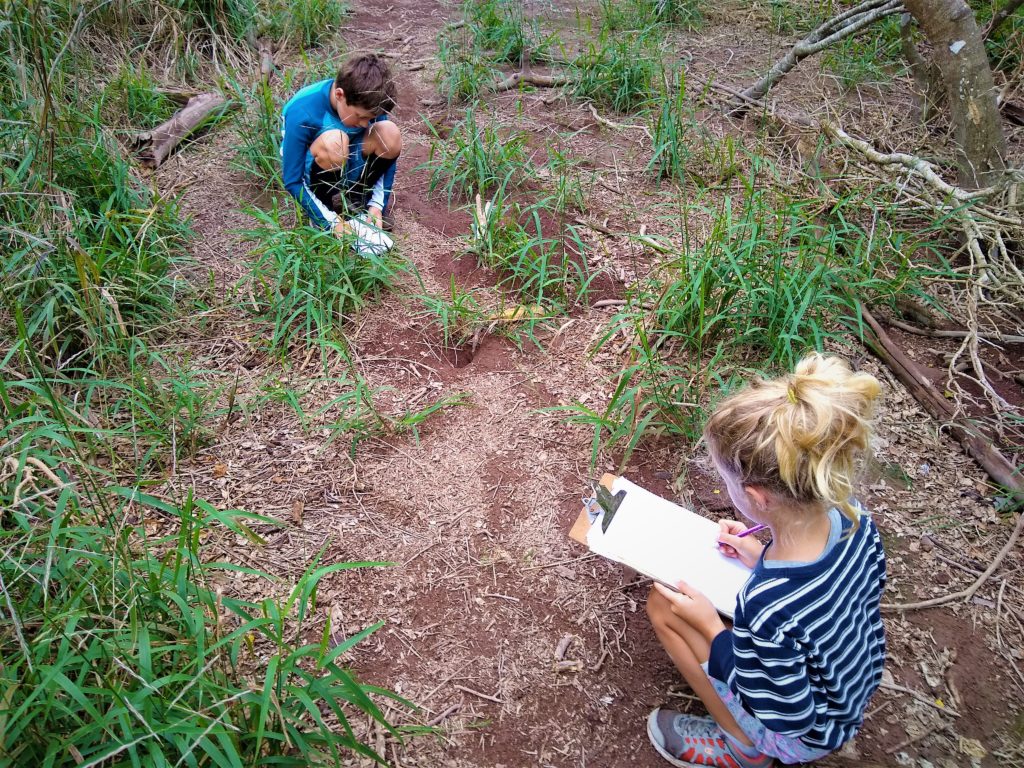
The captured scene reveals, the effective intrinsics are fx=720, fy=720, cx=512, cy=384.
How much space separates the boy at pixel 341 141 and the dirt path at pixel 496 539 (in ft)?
1.31

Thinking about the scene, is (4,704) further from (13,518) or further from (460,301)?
(460,301)

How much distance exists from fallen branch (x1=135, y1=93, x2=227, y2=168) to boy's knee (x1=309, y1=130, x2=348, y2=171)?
0.98m

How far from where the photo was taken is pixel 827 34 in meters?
3.82

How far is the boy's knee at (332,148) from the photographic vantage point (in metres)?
2.80

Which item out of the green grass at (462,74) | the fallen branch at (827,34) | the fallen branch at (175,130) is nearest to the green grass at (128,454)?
the fallen branch at (175,130)

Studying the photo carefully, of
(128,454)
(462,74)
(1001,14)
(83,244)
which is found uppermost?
(1001,14)

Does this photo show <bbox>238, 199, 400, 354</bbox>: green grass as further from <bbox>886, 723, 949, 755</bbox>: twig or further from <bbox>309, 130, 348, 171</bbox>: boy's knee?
Result: <bbox>886, 723, 949, 755</bbox>: twig

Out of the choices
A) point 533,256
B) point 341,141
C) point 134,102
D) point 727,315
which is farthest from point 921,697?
point 134,102

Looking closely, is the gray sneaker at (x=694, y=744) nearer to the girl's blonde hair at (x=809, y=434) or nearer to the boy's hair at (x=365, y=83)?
the girl's blonde hair at (x=809, y=434)

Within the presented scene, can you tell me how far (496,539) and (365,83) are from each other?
178 cm

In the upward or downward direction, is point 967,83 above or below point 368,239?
above

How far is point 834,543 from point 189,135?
3.36m

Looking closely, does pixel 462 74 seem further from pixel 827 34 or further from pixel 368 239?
pixel 827 34

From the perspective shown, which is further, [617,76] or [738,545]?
[617,76]
